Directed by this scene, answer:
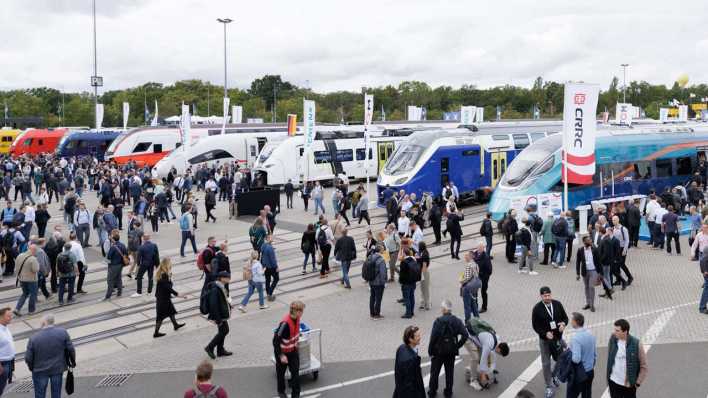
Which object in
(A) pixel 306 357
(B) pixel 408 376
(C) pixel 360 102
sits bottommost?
(A) pixel 306 357

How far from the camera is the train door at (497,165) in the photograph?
28.8 meters

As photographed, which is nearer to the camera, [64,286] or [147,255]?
[147,255]

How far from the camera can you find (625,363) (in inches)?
310

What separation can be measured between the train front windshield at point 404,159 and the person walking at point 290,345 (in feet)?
58.3

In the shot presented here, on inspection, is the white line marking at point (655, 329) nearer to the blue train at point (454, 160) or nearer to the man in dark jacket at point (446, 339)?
the man in dark jacket at point (446, 339)

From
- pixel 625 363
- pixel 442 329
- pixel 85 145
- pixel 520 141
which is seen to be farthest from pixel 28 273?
pixel 85 145

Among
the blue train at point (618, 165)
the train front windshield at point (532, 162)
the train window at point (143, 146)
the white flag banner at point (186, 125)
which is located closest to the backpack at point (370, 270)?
the blue train at point (618, 165)

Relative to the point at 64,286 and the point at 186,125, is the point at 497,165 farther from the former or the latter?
the point at 64,286

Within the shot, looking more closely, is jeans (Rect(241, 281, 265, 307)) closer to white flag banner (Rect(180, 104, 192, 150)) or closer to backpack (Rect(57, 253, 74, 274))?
backpack (Rect(57, 253, 74, 274))

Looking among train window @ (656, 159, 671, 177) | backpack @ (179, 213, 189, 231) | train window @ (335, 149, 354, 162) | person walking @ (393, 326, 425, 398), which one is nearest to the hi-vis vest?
person walking @ (393, 326, 425, 398)

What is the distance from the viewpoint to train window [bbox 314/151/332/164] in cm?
3566

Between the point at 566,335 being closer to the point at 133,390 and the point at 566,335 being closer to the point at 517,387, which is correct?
the point at 517,387

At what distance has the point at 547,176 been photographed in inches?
863

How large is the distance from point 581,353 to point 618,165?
56.8ft
